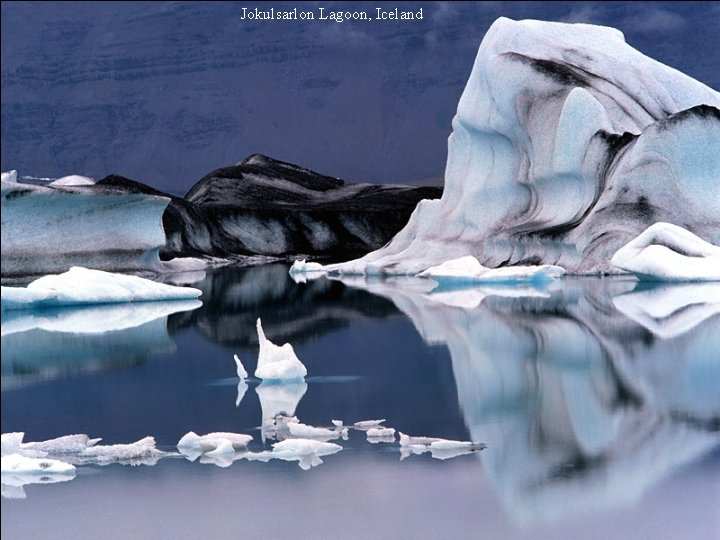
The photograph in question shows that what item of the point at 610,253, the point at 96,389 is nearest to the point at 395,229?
the point at 610,253

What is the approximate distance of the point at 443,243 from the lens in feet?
67.5

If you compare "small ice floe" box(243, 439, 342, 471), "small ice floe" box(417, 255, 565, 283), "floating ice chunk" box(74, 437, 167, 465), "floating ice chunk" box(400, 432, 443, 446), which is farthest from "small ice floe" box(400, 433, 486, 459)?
"small ice floe" box(417, 255, 565, 283)

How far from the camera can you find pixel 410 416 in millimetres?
5086

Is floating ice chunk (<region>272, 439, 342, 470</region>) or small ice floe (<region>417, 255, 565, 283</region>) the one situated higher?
floating ice chunk (<region>272, 439, 342, 470</region>)

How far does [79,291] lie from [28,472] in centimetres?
766

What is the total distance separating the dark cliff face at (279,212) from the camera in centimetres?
3528

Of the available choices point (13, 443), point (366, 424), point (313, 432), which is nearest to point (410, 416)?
point (366, 424)

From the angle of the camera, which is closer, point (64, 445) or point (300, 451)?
point (300, 451)

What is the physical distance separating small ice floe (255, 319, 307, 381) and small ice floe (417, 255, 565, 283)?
397 inches

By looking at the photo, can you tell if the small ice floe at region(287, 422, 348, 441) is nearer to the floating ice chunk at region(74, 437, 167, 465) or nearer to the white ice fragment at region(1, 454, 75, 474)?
the floating ice chunk at region(74, 437, 167, 465)

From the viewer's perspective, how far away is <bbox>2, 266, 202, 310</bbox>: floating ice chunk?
35.7ft

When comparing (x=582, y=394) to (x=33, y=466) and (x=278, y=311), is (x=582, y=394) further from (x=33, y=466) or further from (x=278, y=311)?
(x=278, y=311)

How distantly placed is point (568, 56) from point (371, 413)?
1633 centimetres

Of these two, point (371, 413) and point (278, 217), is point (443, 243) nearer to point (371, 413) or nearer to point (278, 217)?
point (371, 413)
